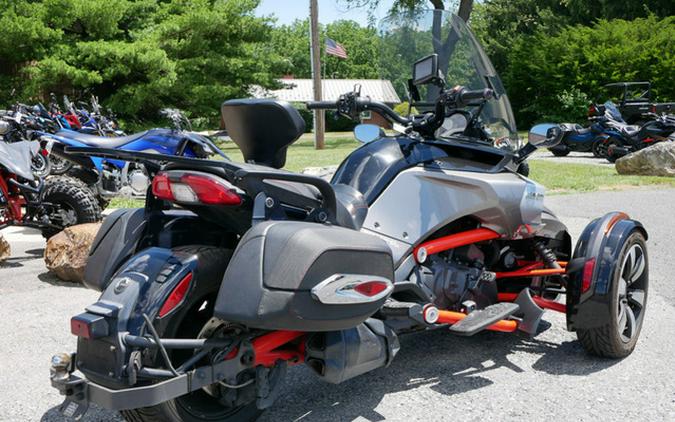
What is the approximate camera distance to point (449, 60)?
390 cm

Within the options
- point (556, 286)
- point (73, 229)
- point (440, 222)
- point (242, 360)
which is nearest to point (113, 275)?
point (242, 360)

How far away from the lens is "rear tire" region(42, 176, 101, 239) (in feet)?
22.9

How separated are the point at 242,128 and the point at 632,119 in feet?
63.2

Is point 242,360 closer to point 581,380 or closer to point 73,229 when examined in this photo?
point 581,380

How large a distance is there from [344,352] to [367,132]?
155 centimetres

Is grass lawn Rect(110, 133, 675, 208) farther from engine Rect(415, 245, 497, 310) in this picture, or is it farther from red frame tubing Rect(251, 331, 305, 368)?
red frame tubing Rect(251, 331, 305, 368)

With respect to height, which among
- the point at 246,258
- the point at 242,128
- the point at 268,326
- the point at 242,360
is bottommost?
the point at 242,360

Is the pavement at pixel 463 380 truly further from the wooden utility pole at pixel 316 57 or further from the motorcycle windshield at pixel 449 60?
the wooden utility pole at pixel 316 57

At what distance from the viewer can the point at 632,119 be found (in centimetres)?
2006

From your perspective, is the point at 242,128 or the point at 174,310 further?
the point at 242,128

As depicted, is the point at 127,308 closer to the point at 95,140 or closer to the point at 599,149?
the point at 95,140

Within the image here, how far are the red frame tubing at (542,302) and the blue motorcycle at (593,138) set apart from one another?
48.5 feet

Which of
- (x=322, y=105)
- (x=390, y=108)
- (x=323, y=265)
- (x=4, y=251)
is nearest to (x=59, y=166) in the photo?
(x=4, y=251)

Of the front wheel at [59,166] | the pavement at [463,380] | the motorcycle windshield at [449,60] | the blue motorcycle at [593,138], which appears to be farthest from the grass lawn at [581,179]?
the motorcycle windshield at [449,60]
